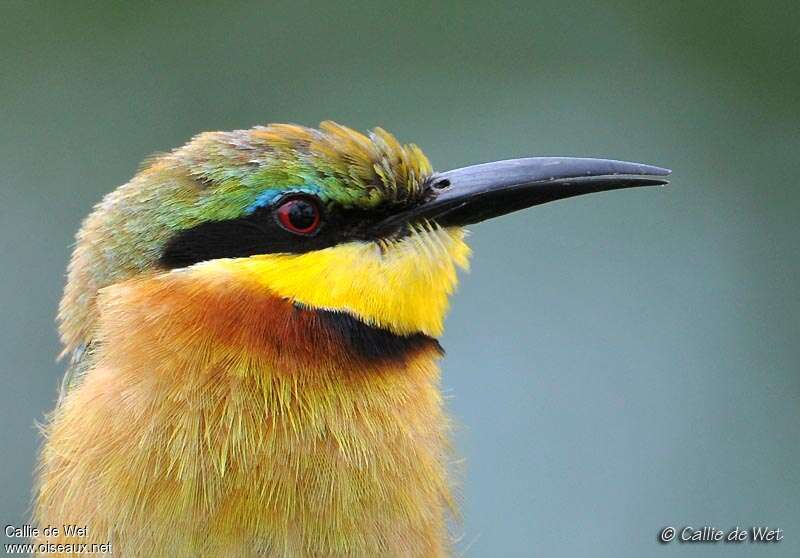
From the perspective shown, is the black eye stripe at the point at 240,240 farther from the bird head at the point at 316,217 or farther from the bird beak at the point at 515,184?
the bird beak at the point at 515,184

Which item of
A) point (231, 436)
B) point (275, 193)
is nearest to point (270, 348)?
point (231, 436)

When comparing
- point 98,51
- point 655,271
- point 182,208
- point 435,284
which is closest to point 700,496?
point 655,271

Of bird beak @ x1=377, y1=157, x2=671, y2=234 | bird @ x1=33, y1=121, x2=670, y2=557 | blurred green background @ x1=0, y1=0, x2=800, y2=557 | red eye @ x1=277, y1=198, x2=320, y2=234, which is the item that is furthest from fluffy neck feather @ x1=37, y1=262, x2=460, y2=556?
blurred green background @ x1=0, y1=0, x2=800, y2=557

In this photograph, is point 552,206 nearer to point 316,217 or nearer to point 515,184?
point 515,184

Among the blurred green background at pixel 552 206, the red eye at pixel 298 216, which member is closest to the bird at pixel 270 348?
the red eye at pixel 298 216

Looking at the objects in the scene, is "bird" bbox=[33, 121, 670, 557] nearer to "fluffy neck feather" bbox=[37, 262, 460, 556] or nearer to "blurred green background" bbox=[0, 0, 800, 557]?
"fluffy neck feather" bbox=[37, 262, 460, 556]
